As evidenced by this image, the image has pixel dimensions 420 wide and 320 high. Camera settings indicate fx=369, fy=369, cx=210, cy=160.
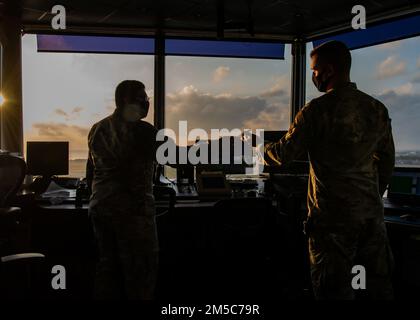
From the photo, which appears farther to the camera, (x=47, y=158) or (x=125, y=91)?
(x=47, y=158)

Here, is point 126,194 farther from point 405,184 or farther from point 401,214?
point 405,184

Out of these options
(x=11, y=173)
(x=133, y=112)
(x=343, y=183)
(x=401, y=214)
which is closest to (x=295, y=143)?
(x=343, y=183)

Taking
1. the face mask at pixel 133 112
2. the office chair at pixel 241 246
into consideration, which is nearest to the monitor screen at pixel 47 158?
the office chair at pixel 241 246

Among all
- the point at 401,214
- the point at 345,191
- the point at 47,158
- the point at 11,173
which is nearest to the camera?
the point at 345,191

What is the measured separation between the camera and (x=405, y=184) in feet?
10.6

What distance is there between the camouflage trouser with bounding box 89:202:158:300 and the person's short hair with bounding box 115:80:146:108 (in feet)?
2.08

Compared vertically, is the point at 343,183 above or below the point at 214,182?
above

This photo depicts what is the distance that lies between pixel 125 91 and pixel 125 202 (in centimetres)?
66

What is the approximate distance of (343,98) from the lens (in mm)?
1827

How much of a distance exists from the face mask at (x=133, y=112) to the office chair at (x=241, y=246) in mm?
1013

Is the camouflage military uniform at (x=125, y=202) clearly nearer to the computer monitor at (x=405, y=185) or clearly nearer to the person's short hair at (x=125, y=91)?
the person's short hair at (x=125, y=91)

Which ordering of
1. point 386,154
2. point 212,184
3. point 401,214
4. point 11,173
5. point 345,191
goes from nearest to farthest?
point 345,191 → point 386,154 → point 11,173 → point 401,214 → point 212,184
